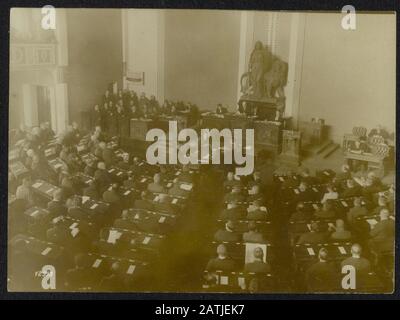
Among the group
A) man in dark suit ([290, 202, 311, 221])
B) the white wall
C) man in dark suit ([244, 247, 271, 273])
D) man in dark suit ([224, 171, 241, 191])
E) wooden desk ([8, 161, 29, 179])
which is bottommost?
man in dark suit ([244, 247, 271, 273])

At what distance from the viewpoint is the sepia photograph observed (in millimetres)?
1987

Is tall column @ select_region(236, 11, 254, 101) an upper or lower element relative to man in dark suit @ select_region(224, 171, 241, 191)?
→ upper

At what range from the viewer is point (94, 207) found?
2.03 metres

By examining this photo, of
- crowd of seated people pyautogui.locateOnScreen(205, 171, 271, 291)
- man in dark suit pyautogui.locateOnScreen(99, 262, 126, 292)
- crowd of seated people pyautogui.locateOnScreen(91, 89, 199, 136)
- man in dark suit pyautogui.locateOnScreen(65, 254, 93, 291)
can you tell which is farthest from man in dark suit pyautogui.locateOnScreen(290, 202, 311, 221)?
man in dark suit pyautogui.locateOnScreen(65, 254, 93, 291)

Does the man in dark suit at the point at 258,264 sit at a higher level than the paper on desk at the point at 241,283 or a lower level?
higher

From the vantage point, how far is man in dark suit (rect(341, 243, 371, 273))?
204 centimetres

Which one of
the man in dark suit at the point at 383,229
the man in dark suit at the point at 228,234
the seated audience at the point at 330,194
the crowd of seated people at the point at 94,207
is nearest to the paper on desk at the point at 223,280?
the man in dark suit at the point at 228,234

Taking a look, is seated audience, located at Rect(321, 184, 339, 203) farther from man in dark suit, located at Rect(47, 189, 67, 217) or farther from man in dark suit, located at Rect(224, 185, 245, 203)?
man in dark suit, located at Rect(47, 189, 67, 217)

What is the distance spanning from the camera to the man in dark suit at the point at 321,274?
6.68 ft

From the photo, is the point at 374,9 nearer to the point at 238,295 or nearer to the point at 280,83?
the point at 280,83

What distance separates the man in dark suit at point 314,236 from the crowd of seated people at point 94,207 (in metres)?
0.49

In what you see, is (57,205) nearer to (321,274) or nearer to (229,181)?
(229,181)

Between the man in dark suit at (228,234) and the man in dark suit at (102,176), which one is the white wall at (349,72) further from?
the man in dark suit at (102,176)

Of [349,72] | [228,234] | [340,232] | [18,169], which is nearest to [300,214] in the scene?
[340,232]
